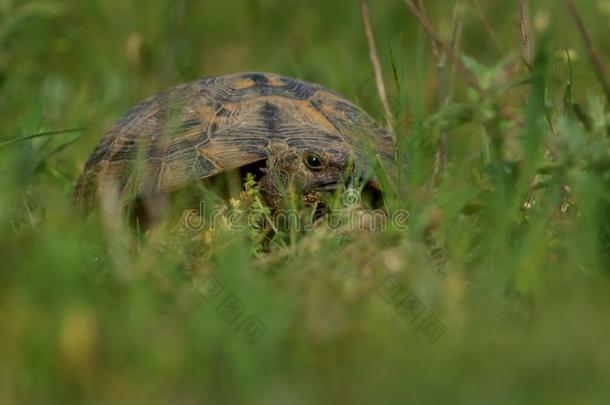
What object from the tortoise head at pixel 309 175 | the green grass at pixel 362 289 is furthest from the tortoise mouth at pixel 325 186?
the green grass at pixel 362 289

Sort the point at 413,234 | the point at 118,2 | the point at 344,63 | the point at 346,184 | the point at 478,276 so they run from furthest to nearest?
the point at 118,2
the point at 344,63
the point at 346,184
the point at 413,234
the point at 478,276

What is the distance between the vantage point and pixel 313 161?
377cm

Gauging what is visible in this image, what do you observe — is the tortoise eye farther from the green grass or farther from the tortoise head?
the green grass

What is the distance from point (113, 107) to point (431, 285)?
354 centimetres

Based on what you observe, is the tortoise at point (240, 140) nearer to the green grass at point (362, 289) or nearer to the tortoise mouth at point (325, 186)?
the tortoise mouth at point (325, 186)

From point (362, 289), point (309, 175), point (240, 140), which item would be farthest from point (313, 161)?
point (362, 289)

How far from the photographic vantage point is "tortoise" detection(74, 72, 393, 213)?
380cm

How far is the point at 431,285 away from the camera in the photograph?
8.37 ft

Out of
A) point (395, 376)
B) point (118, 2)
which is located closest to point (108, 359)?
point (395, 376)

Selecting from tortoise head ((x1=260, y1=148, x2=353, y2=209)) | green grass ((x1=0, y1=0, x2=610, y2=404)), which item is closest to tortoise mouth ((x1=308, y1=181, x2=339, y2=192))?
tortoise head ((x1=260, y1=148, x2=353, y2=209))

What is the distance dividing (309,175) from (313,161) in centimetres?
6

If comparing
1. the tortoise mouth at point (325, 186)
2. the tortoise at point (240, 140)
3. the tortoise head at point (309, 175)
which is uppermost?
the tortoise at point (240, 140)

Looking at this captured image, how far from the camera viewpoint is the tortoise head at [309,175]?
3750 millimetres

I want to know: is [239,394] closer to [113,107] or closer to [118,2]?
[113,107]
